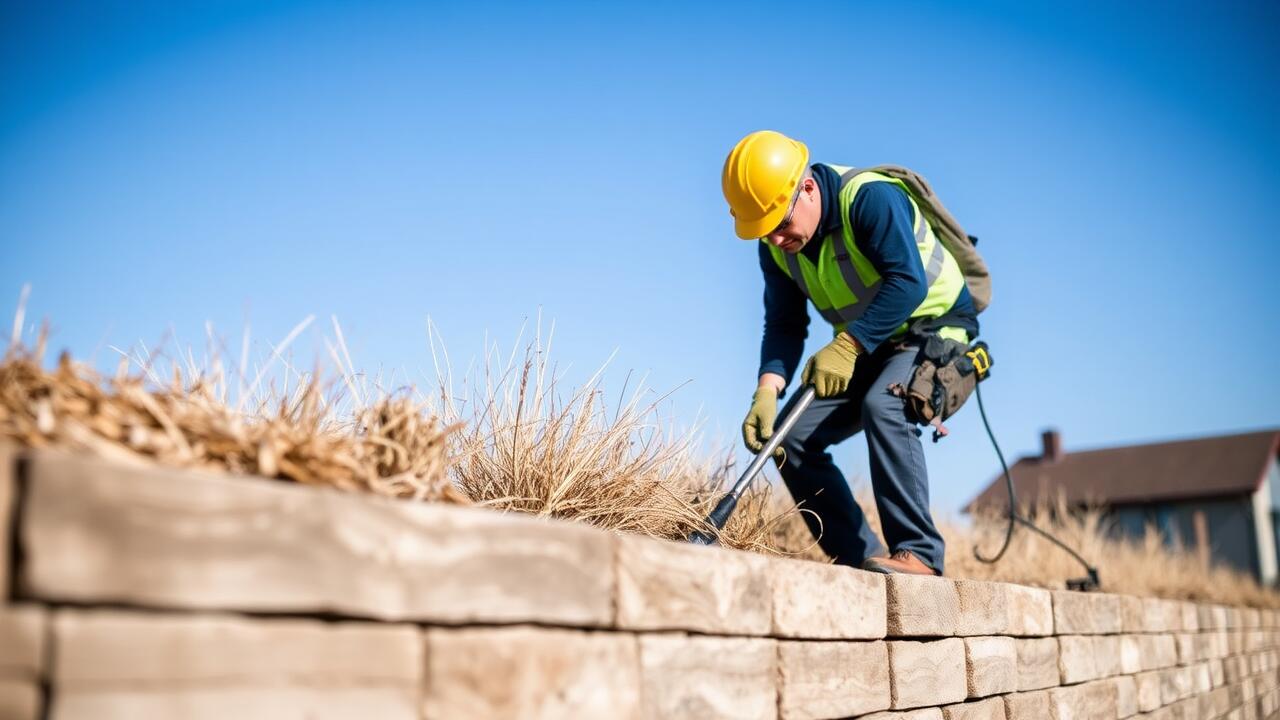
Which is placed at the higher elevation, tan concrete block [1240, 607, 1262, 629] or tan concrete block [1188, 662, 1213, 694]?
tan concrete block [1240, 607, 1262, 629]

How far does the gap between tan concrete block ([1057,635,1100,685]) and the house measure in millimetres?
23829

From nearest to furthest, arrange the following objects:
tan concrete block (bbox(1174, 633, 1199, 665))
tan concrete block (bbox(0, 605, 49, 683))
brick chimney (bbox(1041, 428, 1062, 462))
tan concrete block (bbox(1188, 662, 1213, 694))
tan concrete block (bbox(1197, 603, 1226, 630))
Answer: tan concrete block (bbox(0, 605, 49, 683)) < tan concrete block (bbox(1174, 633, 1199, 665)) < tan concrete block (bbox(1188, 662, 1213, 694)) < tan concrete block (bbox(1197, 603, 1226, 630)) < brick chimney (bbox(1041, 428, 1062, 462))

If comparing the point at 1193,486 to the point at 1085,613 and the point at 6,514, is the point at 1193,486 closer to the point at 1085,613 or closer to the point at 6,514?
the point at 1085,613

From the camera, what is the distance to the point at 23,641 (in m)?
1.30

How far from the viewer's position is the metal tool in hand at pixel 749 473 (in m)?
3.62

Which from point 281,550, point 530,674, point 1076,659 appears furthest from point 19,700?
point 1076,659

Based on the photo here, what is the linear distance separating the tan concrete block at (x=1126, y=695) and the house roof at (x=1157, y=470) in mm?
24269

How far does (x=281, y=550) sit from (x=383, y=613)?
0.23 meters

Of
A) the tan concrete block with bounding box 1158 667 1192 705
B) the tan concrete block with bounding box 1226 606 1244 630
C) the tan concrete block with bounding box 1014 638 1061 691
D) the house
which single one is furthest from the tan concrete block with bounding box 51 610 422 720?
the house

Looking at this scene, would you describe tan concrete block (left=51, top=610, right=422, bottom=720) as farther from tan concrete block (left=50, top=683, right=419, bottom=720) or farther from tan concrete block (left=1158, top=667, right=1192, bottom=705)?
tan concrete block (left=1158, top=667, right=1192, bottom=705)

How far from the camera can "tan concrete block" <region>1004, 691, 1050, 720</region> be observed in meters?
3.95

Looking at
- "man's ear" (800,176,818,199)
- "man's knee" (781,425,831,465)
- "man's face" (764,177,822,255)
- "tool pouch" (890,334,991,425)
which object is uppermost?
"man's ear" (800,176,818,199)

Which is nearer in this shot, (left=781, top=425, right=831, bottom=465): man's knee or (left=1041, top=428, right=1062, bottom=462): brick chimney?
(left=781, top=425, right=831, bottom=465): man's knee

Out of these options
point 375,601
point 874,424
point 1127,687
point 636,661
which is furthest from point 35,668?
point 1127,687
